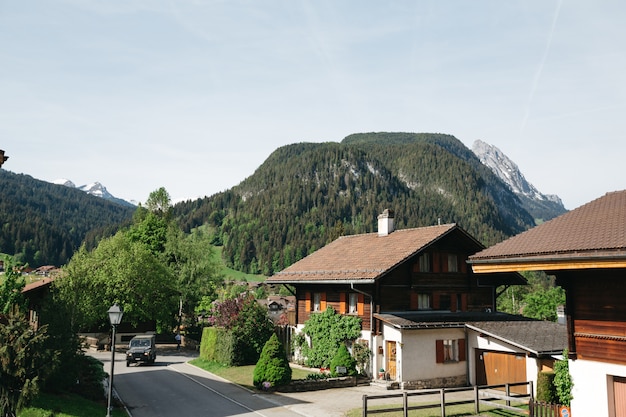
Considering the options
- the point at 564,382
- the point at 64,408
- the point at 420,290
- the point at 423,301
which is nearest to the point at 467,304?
the point at 423,301

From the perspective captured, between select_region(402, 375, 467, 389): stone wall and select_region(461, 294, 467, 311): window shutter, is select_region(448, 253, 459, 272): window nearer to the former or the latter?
select_region(461, 294, 467, 311): window shutter

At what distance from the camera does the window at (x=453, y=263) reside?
3544 centimetres

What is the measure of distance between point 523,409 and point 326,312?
14551 mm

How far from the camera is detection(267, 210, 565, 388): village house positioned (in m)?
29.9

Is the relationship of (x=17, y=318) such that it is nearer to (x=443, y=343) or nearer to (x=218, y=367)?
(x=218, y=367)

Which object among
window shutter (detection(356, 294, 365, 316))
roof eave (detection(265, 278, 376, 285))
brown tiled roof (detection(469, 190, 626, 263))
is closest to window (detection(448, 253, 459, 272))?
window shutter (detection(356, 294, 365, 316))

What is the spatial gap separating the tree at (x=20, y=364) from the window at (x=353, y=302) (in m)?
18.8

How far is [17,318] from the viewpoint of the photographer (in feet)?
60.8

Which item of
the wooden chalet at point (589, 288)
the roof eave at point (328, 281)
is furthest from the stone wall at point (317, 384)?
the wooden chalet at point (589, 288)

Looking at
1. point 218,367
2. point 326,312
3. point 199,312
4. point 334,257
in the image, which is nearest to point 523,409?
point 326,312

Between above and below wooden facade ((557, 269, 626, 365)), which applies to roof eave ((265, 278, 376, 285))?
above

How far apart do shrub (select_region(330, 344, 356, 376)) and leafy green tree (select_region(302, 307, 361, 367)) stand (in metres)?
1.48

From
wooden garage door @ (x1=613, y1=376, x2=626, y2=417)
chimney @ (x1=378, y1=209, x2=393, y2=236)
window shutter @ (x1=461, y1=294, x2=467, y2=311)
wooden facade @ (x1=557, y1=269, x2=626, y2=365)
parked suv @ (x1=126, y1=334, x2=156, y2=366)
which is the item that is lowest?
parked suv @ (x1=126, y1=334, x2=156, y2=366)

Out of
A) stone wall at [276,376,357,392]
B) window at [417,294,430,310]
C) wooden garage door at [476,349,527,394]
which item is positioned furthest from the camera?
→ window at [417,294,430,310]
